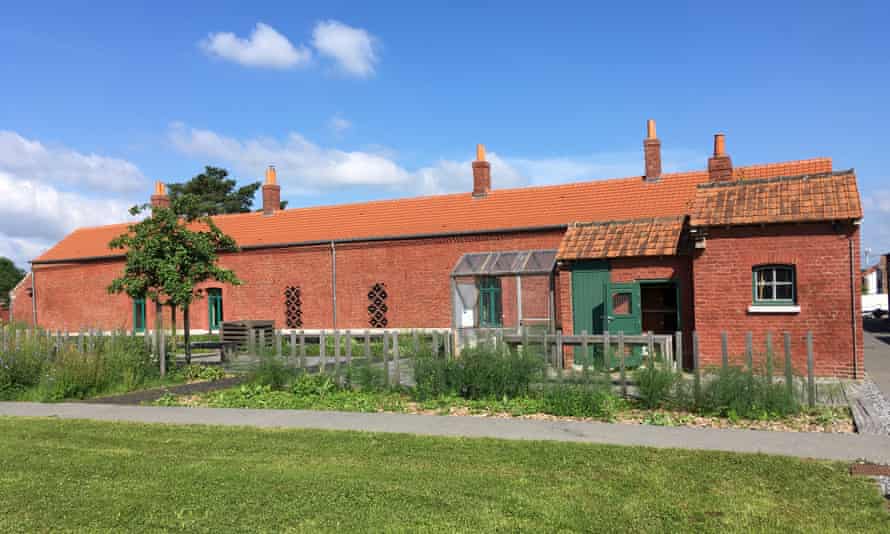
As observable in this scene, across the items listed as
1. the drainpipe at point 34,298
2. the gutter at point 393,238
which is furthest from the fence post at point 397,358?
the drainpipe at point 34,298

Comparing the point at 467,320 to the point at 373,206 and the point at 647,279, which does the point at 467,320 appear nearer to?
the point at 647,279

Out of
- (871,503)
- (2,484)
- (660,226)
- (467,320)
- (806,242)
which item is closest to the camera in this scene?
(871,503)

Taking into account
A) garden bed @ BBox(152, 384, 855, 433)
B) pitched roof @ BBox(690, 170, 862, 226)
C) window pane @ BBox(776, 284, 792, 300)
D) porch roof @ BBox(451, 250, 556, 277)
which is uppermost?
pitched roof @ BBox(690, 170, 862, 226)

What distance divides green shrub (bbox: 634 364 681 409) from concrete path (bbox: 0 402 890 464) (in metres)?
1.30

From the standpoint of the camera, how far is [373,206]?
3191cm

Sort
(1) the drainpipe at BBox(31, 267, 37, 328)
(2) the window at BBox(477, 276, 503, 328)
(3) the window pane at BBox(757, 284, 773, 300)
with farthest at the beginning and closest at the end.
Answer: (1) the drainpipe at BBox(31, 267, 37, 328), (2) the window at BBox(477, 276, 503, 328), (3) the window pane at BBox(757, 284, 773, 300)

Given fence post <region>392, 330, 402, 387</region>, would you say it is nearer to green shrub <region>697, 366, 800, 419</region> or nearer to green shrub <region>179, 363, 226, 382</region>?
green shrub <region>179, 363, 226, 382</region>

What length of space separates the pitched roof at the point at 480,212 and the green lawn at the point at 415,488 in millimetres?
18038

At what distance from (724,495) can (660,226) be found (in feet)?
39.5

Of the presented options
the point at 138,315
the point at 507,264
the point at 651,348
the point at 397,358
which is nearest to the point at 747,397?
the point at 651,348

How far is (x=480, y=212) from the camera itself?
92.9 ft

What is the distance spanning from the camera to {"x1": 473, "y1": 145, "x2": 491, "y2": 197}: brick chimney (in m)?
30.0

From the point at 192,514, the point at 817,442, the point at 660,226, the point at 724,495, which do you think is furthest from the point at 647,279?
the point at 192,514

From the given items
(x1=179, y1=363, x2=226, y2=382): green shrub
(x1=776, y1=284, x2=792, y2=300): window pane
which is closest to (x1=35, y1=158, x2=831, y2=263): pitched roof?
(x1=776, y1=284, x2=792, y2=300): window pane
